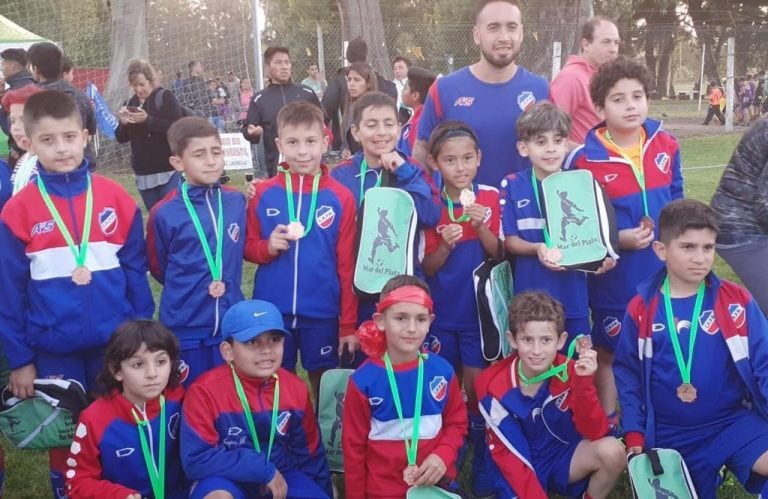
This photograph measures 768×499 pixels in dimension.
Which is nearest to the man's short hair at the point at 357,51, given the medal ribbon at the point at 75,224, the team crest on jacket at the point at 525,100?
the team crest on jacket at the point at 525,100

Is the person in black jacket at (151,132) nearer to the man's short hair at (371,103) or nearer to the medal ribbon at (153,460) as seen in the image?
the man's short hair at (371,103)

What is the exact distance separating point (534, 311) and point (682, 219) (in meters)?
0.79

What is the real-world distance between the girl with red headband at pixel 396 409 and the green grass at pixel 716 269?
71 centimetres

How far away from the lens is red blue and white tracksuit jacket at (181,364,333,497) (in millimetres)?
3428

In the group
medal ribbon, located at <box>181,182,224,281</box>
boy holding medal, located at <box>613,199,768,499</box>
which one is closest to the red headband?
medal ribbon, located at <box>181,182,224,281</box>

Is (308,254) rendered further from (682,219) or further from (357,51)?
(357,51)

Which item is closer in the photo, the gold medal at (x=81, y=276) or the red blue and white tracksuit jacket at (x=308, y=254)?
the gold medal at (x=81, y=276)

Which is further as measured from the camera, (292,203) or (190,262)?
(292,203)

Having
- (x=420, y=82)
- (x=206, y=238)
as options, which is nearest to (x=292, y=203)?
(x=206, y=238)

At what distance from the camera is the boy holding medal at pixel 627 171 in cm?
403

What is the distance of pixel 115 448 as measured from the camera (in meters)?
3.43

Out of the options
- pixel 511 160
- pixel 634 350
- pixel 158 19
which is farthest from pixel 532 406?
pixel 158 19

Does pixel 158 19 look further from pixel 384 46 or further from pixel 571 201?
pixel 571 201

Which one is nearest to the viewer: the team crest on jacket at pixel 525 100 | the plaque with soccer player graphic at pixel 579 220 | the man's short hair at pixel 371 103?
the plaque with soccer player graphic at pixel 579 220
